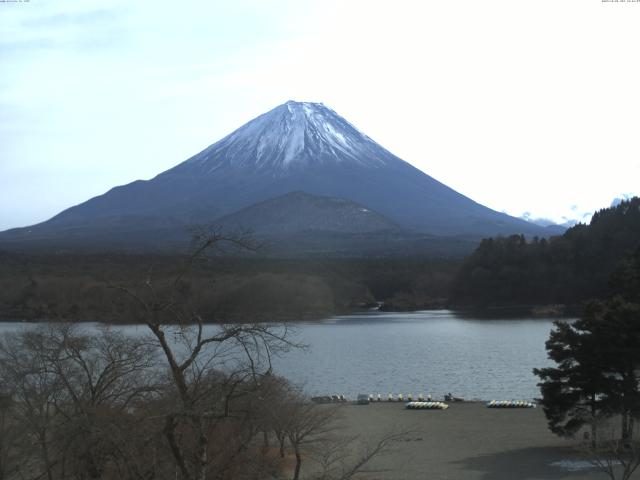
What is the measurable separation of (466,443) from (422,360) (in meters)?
15.6

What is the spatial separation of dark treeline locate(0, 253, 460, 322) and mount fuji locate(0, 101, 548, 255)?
2279cm

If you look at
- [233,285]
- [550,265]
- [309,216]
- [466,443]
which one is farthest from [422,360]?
[309,216]

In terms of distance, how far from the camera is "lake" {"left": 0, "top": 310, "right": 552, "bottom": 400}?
2548 centimetres

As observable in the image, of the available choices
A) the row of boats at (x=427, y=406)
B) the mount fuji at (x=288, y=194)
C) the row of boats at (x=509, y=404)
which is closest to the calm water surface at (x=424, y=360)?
the row of boats at (x=509, y=404)

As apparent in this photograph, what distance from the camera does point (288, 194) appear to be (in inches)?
4277

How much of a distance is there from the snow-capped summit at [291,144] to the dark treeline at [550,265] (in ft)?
209

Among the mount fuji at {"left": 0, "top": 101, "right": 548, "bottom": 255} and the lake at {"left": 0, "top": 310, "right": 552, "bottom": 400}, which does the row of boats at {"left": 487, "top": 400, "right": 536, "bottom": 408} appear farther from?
the mount fuji at {"left": 0, "top": 101, "right": 548, "bottom": 255}

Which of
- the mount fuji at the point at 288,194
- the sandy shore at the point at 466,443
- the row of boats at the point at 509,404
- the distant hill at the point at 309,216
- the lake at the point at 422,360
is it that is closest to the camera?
the sandy shore at the point at 466,443

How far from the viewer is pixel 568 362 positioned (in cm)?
1539

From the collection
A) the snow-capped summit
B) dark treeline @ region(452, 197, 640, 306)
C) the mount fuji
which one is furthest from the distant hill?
dark treeline @ region(452, 197, 640, 306)

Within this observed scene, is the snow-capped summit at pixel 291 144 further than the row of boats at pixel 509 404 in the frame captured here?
Yes

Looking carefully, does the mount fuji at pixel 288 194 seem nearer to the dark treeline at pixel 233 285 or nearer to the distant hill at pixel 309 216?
the distant hill at pixel 309 216

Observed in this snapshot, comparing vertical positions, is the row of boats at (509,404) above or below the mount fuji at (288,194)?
below

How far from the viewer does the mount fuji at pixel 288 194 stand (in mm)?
100125
